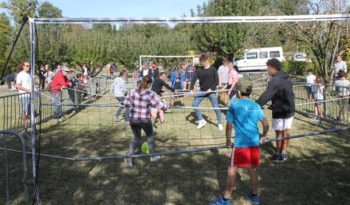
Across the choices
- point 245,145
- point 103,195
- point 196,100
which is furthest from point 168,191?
point 196,100

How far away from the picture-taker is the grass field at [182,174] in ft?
17.5

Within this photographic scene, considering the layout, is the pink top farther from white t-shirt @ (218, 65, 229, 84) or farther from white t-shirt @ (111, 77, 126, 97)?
white t-shirt @ (111, 77, 126, 97)

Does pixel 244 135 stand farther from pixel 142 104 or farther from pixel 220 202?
pixel 142 104

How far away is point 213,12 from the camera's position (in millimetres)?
29453

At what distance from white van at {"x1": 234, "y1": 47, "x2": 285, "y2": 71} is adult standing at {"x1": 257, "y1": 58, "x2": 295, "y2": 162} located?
100 ft

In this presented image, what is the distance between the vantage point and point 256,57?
123 feet

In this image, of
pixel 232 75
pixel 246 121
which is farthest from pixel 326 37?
pixel 246 121

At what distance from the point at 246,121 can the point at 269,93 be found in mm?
1629

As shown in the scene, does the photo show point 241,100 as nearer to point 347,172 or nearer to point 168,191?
point 168,191

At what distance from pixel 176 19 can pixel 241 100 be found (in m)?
1.40

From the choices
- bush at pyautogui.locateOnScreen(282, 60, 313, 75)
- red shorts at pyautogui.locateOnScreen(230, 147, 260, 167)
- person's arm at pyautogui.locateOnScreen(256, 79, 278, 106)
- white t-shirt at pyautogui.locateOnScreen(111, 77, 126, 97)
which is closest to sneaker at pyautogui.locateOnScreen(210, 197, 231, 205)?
red shorts at pyautogui.locateOnScreen(230, 147, 260, 167)

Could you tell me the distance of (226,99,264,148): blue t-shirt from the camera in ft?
16.6

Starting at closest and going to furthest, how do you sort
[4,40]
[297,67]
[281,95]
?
[281,95], [297,67], [4,40]

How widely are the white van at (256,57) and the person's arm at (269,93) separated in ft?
101
